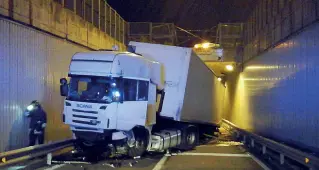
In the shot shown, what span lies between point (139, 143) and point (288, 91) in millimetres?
5870

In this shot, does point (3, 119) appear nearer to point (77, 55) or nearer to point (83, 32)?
point (77, 55)

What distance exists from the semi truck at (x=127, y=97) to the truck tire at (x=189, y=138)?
35.0 inches

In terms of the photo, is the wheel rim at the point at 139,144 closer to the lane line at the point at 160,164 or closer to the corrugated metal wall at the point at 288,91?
the lane line at the point at 160,164

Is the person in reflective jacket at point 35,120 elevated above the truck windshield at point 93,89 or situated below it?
below

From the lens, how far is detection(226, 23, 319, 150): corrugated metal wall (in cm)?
1258

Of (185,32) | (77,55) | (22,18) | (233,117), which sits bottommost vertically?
(233,117)

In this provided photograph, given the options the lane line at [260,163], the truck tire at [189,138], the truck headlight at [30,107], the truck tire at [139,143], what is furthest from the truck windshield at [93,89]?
the truck tire at [189,138]

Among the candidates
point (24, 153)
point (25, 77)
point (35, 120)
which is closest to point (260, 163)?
point (24, 153)

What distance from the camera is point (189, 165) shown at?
12664mm

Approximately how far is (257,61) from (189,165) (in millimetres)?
12121

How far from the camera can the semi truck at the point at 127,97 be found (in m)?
12.4

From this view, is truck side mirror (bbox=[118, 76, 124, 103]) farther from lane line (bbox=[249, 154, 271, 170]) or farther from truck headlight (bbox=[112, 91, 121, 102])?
lane line (bbox=[249, 154, 271, 170])

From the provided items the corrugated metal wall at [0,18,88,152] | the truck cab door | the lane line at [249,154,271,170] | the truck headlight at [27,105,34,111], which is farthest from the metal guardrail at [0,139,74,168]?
the lane line at [249,154,271,170]

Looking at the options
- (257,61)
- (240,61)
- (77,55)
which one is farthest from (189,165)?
(240,61)
